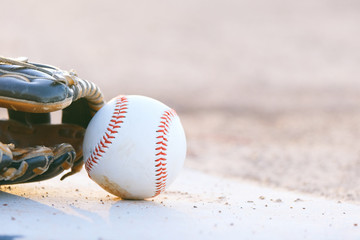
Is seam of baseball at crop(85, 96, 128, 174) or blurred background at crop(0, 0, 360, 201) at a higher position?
seam of baseball at crop(85, 96, 128, 174)

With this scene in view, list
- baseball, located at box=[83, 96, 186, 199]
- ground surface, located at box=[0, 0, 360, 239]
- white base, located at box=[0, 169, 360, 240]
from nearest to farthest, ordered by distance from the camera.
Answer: white base, located at box=[0, 169, 360, 240]
baseball, located at box=[83, 96, 186, 199]
ground surface, located at box=[0, 0, 360, 239]

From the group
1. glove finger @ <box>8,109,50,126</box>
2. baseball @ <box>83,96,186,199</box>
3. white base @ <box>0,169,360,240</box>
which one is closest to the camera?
white base @ <box>0,169,360,240</box>

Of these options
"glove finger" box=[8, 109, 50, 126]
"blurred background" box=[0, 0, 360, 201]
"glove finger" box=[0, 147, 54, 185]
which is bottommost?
"blurred background" box=[0, 0, 360, 201]

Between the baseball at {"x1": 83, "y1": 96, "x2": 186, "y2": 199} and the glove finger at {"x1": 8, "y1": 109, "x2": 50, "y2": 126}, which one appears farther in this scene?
the glove finger at {"x1": 8, "y1": 109, "x2": 50, "y2": 126}

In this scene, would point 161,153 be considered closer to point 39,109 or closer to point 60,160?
point 60,160

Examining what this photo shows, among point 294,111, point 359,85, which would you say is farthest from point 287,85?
point 294,111

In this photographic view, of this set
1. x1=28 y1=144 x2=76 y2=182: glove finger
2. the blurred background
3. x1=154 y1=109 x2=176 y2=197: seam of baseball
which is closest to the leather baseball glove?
x1=28 y1=144 x2=76 y2=182: glove finger

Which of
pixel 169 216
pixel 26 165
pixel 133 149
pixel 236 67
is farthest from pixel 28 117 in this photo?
pixel 236 67

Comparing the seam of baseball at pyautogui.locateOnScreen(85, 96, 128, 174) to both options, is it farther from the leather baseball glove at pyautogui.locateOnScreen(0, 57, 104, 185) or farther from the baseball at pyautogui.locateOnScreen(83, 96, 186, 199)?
the leather baseball glove at pyautogui.locateOnScreen(0, 57, 104, 185)
